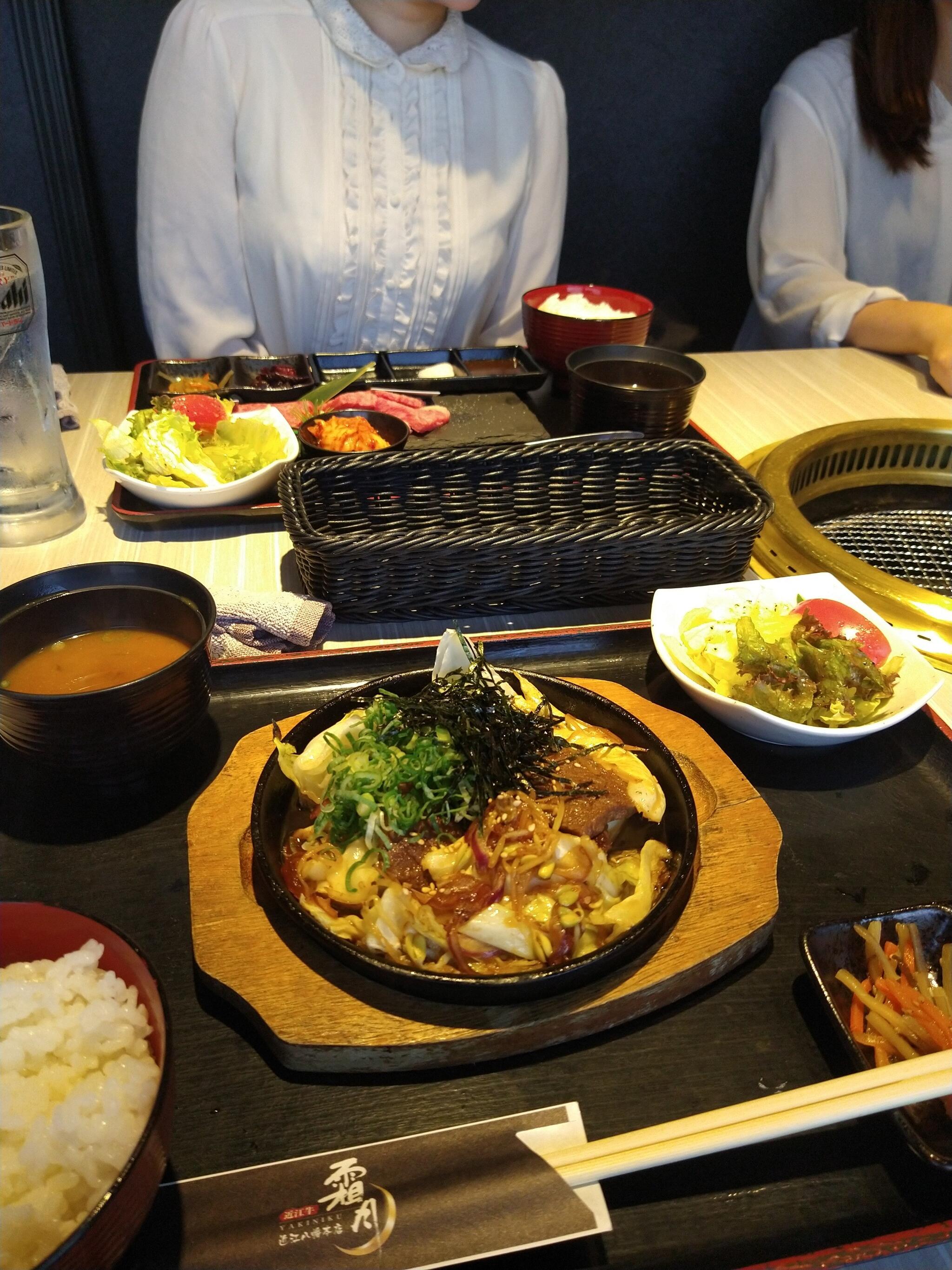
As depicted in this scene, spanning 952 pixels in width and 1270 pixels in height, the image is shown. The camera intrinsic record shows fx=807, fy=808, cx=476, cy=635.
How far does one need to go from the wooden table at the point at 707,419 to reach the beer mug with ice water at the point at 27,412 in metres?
0.06

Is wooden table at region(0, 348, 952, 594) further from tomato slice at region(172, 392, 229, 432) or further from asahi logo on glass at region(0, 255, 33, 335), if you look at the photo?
asahi logo on glass at region(0, 255, 33, 335)

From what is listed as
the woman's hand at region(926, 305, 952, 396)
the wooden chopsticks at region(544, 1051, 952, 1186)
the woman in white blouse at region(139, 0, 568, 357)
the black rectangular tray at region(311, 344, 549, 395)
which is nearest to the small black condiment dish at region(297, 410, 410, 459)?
the black rectangular tray at region(311, 344, 549, 395)

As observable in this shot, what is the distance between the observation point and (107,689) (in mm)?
1201

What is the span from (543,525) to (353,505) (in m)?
0.47

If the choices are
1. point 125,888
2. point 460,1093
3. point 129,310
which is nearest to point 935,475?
point 460,1093

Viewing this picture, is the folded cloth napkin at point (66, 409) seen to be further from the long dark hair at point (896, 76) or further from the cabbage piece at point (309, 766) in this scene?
the long dark hair at point (896, 76)

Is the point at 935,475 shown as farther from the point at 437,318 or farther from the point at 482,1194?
the point at 482,1194

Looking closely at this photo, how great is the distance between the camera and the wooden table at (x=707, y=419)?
203cm

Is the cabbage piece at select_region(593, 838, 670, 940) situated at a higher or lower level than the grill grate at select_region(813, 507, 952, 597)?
higher

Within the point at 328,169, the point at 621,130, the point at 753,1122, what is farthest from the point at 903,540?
the point at 621,130

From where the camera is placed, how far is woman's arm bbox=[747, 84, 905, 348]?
3807 mm

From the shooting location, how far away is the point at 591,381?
94.2 inches

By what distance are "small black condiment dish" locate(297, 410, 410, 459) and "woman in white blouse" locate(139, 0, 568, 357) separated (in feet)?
3.84

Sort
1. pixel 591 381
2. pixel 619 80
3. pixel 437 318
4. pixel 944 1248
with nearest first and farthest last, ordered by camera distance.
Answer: pixel 944 1248, pixel 591 381, pixel 437 318, pixel 619 80
